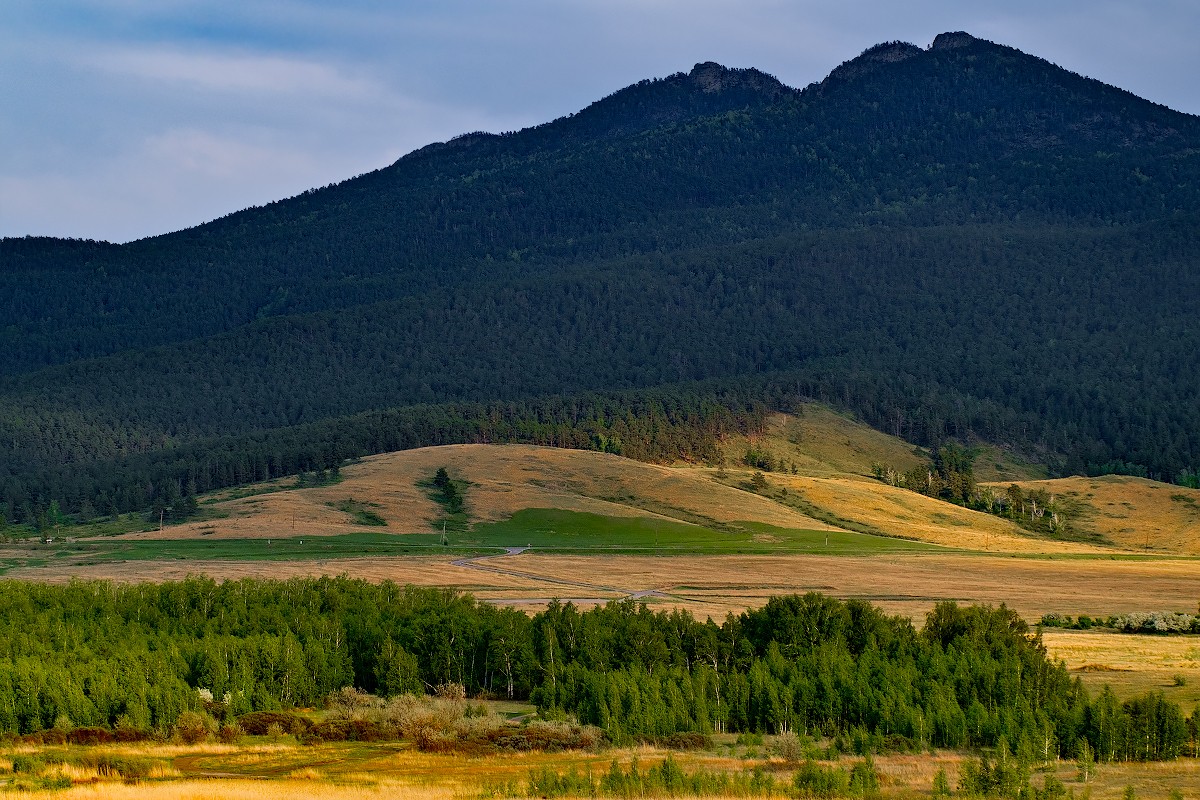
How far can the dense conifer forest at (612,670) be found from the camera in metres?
63.9

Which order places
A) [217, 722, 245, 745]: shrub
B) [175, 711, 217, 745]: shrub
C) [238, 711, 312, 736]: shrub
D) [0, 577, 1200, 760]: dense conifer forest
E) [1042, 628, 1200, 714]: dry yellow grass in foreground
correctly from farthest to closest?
[1042, 628, 1200, 714]: dry yellow grass in foreground
[238, 711, 312, 736]: shrub
[217, 722, 245, 745]: shrub
[175, 711, 217, 745]: shrub
[0, 577, 1200, 760]: dense conifer forest

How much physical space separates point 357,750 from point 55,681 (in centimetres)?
1697

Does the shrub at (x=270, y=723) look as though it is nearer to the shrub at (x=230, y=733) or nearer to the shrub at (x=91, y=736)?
the shrub at (x=230, y=733)

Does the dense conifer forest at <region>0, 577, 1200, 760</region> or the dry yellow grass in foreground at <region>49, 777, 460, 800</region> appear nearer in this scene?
the dry yellow grass in foreground at <region>49, 777, 460, 800</region>

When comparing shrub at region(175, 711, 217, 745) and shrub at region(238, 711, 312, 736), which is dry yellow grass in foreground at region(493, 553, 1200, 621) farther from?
shrub at region(175, 711, 217, 745)

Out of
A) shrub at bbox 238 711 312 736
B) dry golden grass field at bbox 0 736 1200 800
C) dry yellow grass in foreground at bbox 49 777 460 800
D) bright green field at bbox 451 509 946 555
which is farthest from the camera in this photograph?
bright green field at bbox 451 509 946 555

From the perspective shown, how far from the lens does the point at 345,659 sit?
8406cm

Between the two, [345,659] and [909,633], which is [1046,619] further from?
[345,659]

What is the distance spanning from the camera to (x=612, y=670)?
76062mm

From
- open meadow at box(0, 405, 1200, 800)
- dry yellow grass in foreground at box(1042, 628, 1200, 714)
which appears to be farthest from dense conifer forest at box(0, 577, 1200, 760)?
dry yellow grass in foreground at box(1042, 628, 1200, 714)

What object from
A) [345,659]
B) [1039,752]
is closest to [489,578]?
[345,659]

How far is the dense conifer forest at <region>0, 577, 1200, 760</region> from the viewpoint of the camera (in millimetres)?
63938

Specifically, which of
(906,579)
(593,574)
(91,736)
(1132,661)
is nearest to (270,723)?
(91,736)

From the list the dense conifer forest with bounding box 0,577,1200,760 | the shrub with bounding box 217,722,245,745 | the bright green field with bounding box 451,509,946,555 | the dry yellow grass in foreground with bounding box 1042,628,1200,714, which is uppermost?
the bright green field with bounding box 451,509,946,555
